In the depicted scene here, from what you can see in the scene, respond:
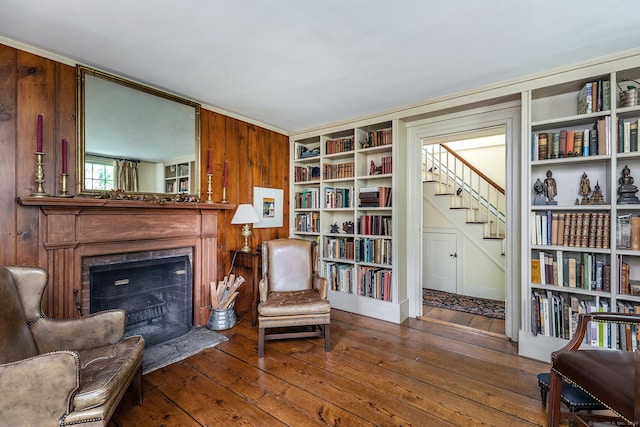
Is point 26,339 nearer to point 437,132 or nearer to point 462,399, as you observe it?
point 462,399

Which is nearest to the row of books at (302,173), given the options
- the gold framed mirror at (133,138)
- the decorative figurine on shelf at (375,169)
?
the decorative figurine on shelf at (375,169)

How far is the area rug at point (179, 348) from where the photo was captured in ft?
7.31

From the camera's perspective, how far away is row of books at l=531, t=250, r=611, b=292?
2131mm

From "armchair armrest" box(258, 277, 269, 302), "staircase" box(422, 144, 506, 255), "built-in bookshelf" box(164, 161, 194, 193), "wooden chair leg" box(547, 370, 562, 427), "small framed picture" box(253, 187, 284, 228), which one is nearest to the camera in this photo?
"wooden chair leg" box(547, 370, 562, 427)

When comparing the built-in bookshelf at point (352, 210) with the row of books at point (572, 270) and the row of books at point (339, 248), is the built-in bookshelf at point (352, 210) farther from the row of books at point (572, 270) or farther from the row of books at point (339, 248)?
the row of books at point (572, 270)

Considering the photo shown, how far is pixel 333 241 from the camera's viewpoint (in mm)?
3643

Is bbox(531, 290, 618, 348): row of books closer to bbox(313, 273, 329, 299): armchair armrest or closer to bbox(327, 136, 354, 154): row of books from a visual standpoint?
bbox(313, 273, 329, 299): armchair armrest

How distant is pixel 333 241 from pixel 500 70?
2397 mm

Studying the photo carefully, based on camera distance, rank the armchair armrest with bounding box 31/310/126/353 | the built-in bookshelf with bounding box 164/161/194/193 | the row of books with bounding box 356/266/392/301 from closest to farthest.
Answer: the armchair armrest with bounding box 31/310/126/353 < the built-in bookshelf with bounding box 164/161/194/193 < the row of books with bounding box 356/266/392/301

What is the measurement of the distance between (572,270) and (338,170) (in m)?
2.47

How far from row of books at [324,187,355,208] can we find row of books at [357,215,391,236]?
0.29 metres

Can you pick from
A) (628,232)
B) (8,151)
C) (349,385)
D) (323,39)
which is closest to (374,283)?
(349,385)

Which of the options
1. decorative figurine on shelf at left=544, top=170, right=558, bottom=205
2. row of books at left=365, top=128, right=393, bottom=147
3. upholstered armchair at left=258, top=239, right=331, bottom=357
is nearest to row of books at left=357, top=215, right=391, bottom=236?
upholstered armchair at left=258, top=239, right=331, bottom=357

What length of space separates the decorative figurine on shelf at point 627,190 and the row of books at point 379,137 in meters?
1.89
